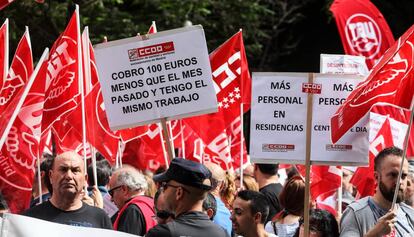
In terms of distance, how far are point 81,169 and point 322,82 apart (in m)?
1.82

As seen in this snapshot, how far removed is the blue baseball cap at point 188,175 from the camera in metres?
6.31

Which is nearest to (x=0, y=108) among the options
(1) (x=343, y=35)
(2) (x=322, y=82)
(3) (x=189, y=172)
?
(2) (x=322, y=82)

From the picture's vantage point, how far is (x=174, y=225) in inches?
241

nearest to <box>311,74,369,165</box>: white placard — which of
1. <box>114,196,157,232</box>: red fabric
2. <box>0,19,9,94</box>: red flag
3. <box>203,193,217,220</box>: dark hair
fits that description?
<box>203,193,217,220</box>: dark hair

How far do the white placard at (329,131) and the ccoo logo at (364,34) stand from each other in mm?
5232

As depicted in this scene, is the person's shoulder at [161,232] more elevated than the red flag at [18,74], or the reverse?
the person's shoulder at [161,232]

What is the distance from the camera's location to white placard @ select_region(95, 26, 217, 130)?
7805 mm

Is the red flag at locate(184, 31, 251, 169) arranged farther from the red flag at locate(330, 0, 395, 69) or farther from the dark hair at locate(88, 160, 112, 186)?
the red flag at locate(330, 0, 395, 69)

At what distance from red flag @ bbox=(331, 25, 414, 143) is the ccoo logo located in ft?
17.0

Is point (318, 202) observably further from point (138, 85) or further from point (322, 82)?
point (138, 85)

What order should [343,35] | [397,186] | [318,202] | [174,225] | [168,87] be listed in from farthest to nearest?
[343,35] < [318,202] < [168,87] < [397,186] < [174,225]

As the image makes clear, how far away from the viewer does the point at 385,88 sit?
8.24m

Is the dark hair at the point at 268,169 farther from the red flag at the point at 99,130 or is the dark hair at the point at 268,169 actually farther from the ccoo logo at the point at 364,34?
the ccoo logo at the point at 364,34

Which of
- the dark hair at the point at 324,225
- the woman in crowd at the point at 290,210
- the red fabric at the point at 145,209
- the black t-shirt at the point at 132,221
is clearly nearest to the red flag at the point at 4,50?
the red fabric at the point at 145,209
